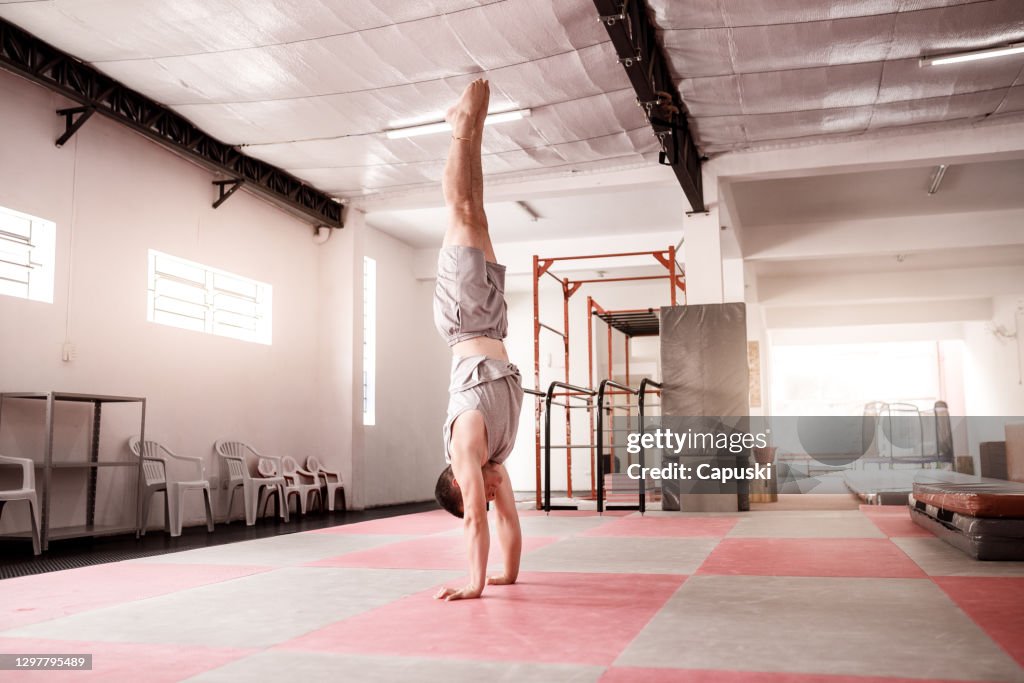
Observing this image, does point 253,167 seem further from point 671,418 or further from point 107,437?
point 671,418

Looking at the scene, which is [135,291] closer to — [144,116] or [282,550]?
[144,116]

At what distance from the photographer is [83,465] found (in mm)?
6055

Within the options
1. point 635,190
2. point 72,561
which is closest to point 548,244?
point 635,190

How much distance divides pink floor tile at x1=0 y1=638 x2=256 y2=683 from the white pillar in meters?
7.09

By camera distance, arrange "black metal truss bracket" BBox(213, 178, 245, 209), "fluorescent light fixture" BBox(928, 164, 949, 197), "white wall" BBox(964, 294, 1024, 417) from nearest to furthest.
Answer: "black metal truss bracket" BBox(213, 178, 245, 209)
"fluorescent light fixture" BBox(928, 164, 949, 197)
"white wall" BBox(964, 294, 1024, 417)

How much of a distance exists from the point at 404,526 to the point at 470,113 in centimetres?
440

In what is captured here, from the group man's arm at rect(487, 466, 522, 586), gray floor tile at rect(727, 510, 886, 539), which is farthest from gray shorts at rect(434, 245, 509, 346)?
gray floor tile at rect(727, 510, 886, 539)

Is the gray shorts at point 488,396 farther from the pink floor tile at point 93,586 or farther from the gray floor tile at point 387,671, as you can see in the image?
the pink floor tile at point 93,586

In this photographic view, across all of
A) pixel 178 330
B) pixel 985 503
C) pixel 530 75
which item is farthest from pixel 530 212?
pixel 985 503

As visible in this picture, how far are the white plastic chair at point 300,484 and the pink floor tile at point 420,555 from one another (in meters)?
3.79

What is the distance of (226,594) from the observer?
3311mm

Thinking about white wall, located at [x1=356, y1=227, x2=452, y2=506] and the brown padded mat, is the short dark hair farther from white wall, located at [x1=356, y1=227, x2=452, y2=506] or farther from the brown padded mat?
white wall, located at [x1=356, y1=227, x2=452, y2=506]

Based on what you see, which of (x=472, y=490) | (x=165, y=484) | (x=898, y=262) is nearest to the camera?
(x=472, y=490)

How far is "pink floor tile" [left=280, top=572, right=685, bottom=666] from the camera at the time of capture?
2.25 meters
